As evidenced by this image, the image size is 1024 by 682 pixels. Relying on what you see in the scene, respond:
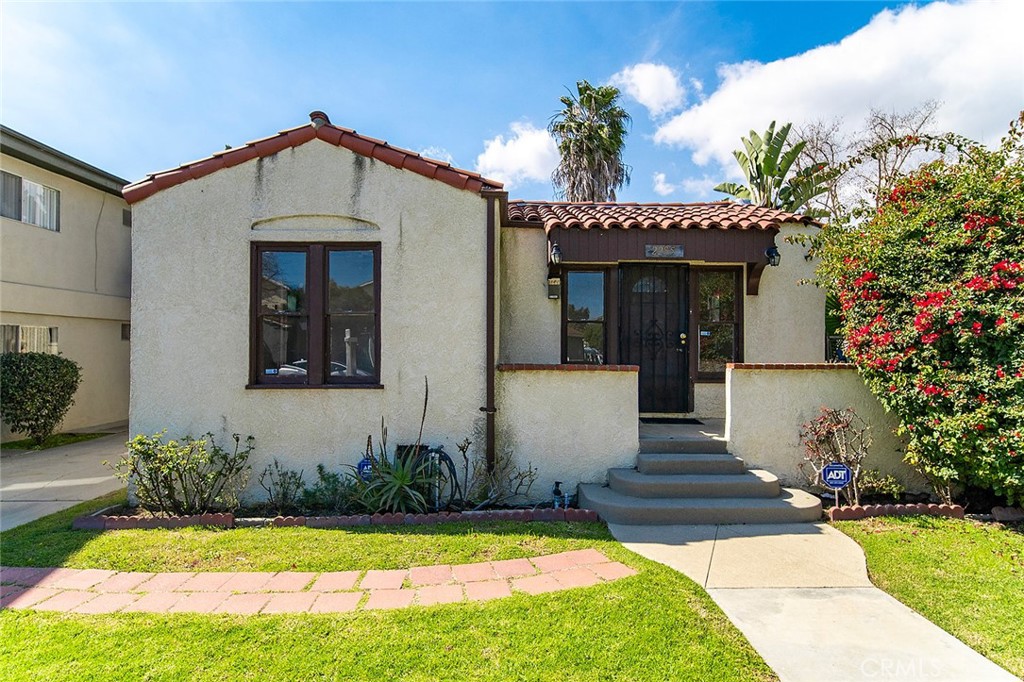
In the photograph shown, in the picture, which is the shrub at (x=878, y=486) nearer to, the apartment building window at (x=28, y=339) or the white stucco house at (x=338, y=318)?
the white stucco house at (x=338, y=318)

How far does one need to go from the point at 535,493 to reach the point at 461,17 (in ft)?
27.3

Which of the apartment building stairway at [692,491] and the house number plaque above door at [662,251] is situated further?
the house number plaque above door at [662,251]

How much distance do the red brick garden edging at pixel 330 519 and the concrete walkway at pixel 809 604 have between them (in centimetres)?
89

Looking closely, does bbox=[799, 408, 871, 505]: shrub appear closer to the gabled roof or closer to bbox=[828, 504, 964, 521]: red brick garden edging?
bbox=[828, 504, 964, 521]: red brick garden edging

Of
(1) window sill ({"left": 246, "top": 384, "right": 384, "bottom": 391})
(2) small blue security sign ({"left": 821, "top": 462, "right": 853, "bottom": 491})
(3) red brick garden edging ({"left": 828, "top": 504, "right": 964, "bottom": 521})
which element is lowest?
(3) red brick garden edging ({"left": 828, "top": 504, "right": 964, "bottom": 521})

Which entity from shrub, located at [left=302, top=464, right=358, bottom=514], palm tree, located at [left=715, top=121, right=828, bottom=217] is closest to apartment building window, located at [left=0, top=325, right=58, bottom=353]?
shrub, located at [left=302, top=464, right=358, bottom=514]

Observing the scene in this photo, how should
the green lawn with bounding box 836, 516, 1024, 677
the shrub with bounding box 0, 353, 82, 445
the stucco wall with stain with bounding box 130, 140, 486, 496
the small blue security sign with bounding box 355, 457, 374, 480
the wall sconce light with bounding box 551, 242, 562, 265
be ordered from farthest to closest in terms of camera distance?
the shrub with bounding box 0, 353, 82, 445 → the wall sconce light with bounding box 551, 242, 562, 265 → the stucco wall with stain with bounding box 130, 140, 486, 496 → the small blue security sign with bounding box 355, 457, 374, 480 → the green lawn with bounding box 836, 516, 1024, 677

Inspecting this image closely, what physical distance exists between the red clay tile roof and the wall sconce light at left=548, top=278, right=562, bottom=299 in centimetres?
89

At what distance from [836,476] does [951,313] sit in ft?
7.31

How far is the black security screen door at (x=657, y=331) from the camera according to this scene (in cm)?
828

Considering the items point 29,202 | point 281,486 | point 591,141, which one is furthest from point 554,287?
point 591,141

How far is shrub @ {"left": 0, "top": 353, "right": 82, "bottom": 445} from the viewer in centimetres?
946

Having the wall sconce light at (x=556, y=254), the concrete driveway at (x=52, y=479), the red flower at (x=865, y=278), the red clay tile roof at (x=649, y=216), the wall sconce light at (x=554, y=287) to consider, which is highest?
the red clay tile roof at (x=649, y=216)

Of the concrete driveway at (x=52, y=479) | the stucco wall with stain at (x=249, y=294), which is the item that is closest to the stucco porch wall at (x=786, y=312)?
the stucco wall with stain at (x=249, y=294)
